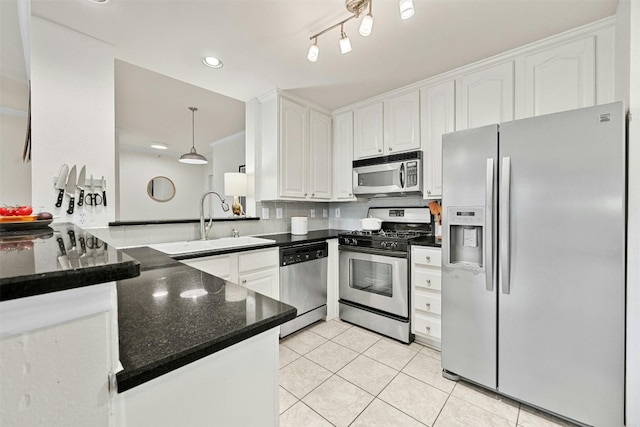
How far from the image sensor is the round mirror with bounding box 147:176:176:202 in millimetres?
6113

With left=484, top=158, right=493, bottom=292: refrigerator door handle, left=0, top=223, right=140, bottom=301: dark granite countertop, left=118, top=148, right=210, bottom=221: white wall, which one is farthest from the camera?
left=118, top=148, right=210, bottom=221: white wall

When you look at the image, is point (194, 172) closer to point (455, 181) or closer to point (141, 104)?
point (141, 104)

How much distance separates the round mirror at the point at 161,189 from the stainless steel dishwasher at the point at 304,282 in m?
5.11

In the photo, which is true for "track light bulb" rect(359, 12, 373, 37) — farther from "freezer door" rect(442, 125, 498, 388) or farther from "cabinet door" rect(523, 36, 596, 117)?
"cabinet door" rect(523, 36, 596, 117)

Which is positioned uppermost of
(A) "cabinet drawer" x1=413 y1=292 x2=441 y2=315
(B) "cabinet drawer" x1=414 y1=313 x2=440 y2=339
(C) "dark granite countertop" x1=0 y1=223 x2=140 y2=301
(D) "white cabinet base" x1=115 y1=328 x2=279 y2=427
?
(C) "dark granite countertop" x1=0 y1=223 x2=140 y2=301

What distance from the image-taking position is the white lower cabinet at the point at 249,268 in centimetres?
199

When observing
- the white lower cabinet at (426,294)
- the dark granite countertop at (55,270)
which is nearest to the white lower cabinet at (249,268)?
the white lower cabinet at (426,294)

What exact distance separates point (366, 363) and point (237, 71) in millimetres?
2657

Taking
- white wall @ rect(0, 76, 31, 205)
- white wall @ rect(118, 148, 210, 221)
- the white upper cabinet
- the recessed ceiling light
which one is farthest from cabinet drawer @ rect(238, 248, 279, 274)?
white wall @ rect(118, 148, 210, 221)

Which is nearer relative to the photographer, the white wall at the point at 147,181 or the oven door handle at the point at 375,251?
the oven door handle at the point at 375,251

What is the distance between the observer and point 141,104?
11.1ft

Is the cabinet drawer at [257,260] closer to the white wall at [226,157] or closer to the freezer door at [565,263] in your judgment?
the freezer door at [565,263]

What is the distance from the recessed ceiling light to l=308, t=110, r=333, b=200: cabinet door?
1124 mm

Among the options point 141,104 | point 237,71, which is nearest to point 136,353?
point 237,71
